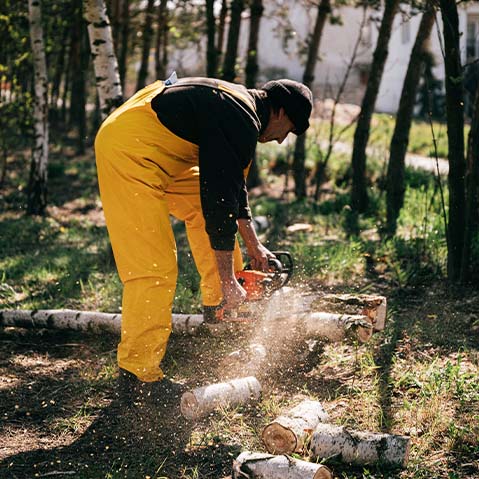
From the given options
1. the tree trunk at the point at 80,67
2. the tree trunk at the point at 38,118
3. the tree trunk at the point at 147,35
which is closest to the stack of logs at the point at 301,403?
the tree trunk at the point at 38,118

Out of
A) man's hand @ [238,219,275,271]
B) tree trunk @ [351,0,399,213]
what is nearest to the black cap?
man's hand @ [238,219,275,271]

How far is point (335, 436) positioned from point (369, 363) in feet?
3.90

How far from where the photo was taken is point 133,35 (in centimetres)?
1792

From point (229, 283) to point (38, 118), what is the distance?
6353mm

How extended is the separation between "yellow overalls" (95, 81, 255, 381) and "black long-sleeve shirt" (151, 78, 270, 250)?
0.12m

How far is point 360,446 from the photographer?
343 centimetres

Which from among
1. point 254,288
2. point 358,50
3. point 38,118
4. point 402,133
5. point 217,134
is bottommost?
point 254,288

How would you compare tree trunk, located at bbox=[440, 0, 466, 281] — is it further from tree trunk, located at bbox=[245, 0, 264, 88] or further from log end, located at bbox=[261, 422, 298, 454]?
tree trunk, located at bbox=[245, 0, 264, 88]

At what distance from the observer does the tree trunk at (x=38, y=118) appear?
370 inches

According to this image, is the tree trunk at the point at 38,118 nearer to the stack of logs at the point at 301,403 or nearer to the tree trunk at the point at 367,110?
the tree trunk at the point at 367,110

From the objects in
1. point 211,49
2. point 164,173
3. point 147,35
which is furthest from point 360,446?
point 147,35

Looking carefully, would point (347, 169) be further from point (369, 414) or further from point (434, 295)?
point (369, 414)

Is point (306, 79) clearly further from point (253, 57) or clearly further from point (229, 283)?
point (229, 283)

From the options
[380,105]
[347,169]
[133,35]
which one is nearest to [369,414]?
[347,169]
